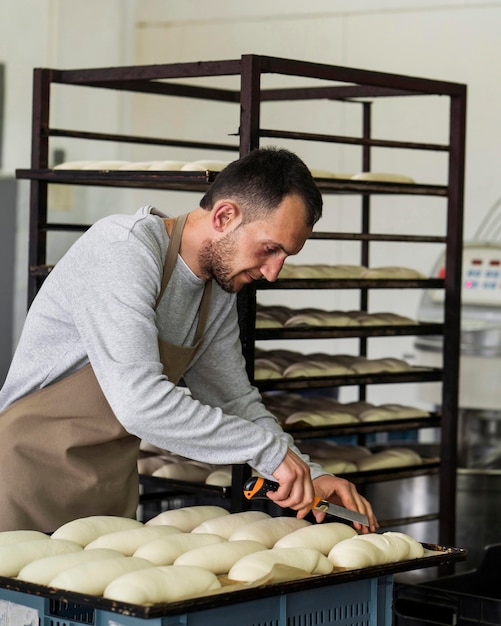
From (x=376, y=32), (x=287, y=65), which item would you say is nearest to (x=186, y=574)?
(x=287, y=65)

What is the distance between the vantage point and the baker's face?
2.30m

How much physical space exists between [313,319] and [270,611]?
5.58 feet

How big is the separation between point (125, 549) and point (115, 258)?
61cm

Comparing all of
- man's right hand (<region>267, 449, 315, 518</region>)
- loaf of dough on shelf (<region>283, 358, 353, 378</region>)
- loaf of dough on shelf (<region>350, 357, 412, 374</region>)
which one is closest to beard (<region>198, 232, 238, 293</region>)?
man's right hand (<region>267, 449, 315, 518</region>)

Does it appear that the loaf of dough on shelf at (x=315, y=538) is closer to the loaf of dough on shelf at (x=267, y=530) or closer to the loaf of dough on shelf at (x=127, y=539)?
the loaf of dough on shelf at (x=267, y=530)

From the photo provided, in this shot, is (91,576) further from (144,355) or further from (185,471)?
(185,471)

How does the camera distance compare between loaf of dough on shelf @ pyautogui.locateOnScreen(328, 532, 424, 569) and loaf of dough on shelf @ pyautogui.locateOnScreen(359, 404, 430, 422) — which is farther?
loaf of dough on shelf @ pyautogui.locateOnScreen(359, 404, 430, 422)

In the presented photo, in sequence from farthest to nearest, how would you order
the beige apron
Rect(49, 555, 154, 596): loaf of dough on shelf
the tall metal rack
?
the tall metal rack, the beige apron, Rect(49, 555, 154, 596): loaf of dough on shelf

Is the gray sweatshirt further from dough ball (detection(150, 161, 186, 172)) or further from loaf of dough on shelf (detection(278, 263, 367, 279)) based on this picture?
loaf of dough on shelf (detection(278, 263, 367, 279))

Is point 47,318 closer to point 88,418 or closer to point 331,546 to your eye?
point 88,418

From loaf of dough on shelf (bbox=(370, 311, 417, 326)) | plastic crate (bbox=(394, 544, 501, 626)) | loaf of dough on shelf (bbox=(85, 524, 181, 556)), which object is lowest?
plastic crate (bbox=(394, 544, 501, 626))

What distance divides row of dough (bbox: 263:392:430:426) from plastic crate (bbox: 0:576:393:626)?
137 cm

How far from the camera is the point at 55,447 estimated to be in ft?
8.03

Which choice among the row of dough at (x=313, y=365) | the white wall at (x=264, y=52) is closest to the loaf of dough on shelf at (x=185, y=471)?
the row of dough at (x=313, y=365)
